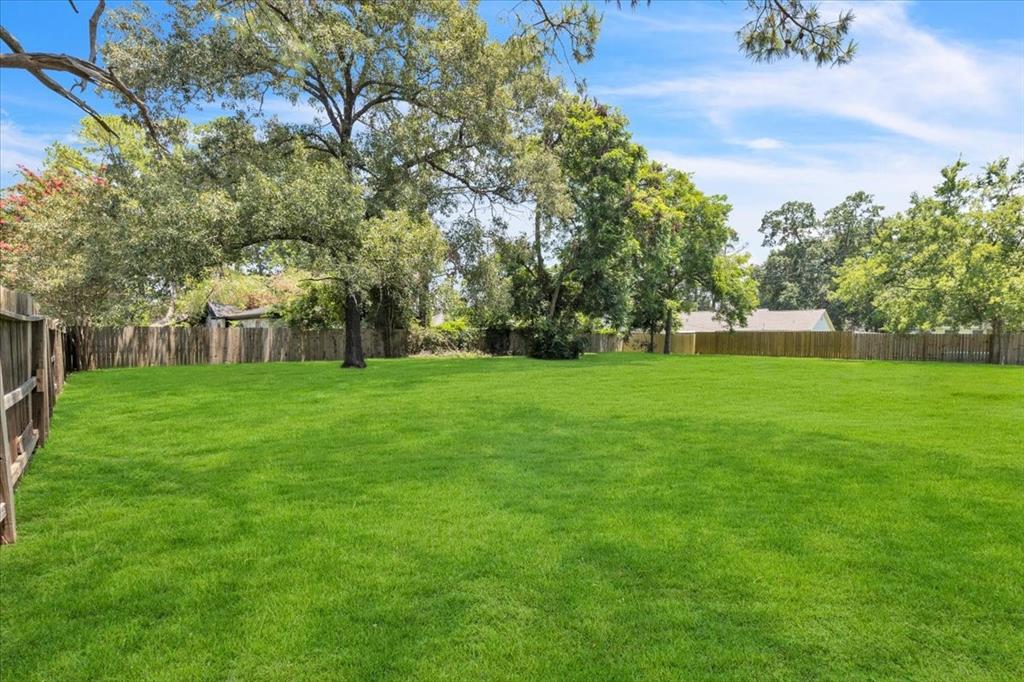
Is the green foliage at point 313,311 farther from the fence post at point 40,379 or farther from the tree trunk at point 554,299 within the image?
the fence post at point 40,379

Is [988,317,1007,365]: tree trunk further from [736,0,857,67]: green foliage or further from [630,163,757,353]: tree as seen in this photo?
[736,0,857,67]: green foliage

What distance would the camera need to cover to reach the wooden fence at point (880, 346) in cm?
2692

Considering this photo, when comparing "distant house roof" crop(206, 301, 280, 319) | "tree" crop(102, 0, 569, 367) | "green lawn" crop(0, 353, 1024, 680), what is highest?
"tree" crop(102, 0, 569, 367)

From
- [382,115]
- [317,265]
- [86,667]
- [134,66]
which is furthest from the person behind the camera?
[382,115]

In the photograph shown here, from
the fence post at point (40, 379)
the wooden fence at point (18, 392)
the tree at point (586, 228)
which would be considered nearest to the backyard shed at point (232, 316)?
the tree at point (586, 228)

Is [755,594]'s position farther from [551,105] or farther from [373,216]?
[551,105]

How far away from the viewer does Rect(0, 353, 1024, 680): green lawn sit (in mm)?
2328

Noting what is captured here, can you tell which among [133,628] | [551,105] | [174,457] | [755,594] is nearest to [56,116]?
[551,105]

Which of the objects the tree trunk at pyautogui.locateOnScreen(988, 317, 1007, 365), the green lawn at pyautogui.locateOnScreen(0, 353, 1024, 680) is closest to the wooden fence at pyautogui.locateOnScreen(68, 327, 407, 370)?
the green lawn at pyautogui.locateOnScreen(0, 353, 1024, 680)

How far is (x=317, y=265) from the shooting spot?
16688 millimetres

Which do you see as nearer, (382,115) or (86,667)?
(86,667)

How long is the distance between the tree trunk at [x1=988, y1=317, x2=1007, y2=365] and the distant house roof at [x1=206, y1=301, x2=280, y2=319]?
34805 mm

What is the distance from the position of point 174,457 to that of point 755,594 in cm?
523

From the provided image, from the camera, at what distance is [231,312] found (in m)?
33.4
